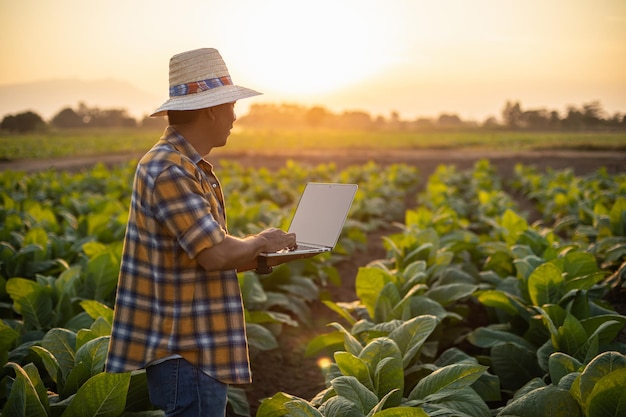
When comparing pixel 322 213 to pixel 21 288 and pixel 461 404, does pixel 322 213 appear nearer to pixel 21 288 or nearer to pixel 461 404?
pixel 461 404

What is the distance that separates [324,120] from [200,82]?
12088cm

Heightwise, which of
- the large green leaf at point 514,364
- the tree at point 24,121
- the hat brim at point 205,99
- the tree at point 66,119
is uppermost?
the tree at point 66,119

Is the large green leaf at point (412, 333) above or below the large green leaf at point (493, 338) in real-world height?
above

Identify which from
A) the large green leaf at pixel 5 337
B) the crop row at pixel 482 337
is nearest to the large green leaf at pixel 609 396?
the crop row at pixel 482 337

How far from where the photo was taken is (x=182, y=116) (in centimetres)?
192

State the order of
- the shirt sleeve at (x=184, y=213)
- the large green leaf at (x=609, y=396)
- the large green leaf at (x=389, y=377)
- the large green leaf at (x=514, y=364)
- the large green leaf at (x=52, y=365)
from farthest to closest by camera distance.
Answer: the large green leaf at (x=514, y=364), the large green leaf at (x=52, y=365), the large green leaf at (x=389, y=377), the large green leaf at (x=609, y=396), the shirt sleeve at (x=184, y=213)

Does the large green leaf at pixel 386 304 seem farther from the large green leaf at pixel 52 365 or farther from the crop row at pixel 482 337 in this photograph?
the large green leaf at pixel 52 365

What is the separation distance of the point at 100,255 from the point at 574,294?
3.05m

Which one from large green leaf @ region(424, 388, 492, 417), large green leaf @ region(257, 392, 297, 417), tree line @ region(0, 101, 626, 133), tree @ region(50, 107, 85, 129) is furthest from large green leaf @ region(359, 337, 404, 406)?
tree @ region(50, 107, 85, 129)

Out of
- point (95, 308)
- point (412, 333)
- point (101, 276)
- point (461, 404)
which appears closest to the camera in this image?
point (461, 404)

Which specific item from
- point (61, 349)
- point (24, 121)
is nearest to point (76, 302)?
point (61, 349)

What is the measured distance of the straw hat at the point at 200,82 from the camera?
1.87 m

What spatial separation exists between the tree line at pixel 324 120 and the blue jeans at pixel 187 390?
42.8 metres

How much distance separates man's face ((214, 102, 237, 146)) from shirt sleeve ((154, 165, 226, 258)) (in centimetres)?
27
